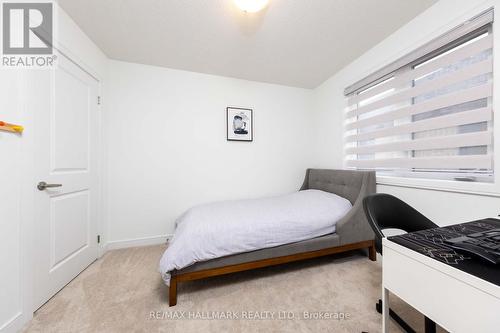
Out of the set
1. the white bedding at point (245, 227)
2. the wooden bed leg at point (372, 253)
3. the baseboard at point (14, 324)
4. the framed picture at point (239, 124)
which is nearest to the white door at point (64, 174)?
the baseboard at point (14, 324)

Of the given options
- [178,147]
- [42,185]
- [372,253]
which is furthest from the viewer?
[178,147]

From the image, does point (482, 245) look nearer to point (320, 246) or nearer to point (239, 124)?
point (320, 246)

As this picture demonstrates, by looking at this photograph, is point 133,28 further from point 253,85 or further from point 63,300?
point 63,300

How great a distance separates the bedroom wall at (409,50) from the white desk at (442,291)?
3.70 ft

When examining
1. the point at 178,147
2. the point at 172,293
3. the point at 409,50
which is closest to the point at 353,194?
the point at 409,50

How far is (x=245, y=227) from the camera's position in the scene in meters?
1.62

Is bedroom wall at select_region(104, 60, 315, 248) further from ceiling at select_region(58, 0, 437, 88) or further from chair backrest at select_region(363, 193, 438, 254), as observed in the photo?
chair backrest at select_region(363, 193, 438, 254)

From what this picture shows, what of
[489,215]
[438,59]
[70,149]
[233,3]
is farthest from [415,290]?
A: [70,149]

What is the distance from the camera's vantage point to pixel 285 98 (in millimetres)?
3152

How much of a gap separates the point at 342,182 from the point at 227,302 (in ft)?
6.34

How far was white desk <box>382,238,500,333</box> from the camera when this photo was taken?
0.55 m

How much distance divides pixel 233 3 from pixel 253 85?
1.42m

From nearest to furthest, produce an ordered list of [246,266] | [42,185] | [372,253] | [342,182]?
[42,185], [246,266], [372,253], [342,182]

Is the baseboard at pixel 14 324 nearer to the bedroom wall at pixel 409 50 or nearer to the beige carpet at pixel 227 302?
the beige carpet at pixel 227 302
